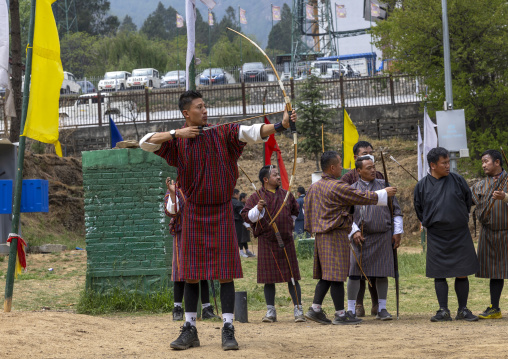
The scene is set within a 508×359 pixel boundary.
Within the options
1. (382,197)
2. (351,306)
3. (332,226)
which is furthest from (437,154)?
(351,306)

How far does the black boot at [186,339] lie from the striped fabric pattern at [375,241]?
2524 mm

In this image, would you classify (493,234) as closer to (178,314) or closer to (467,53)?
(178,314)

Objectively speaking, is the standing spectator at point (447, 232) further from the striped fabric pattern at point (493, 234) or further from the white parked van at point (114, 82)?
the white parked van at point (114, 82)

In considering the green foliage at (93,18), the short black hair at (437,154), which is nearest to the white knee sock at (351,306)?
the short black hair at (437,154)

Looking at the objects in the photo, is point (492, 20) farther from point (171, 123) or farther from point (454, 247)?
point (454, 247)

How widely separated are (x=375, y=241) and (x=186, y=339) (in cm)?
278

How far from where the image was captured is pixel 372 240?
7.47 meters

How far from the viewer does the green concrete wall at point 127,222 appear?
8648 millimetres

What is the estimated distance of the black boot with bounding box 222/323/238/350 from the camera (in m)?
5.29

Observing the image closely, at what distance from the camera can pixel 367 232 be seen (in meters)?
7.49

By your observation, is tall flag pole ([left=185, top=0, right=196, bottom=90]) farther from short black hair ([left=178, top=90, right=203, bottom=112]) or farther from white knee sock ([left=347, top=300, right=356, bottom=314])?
white knee sock ([left=347, top=300, right=356, bottom=314])

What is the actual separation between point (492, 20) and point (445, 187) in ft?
46.3

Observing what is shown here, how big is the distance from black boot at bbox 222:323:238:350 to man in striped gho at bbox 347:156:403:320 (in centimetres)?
229

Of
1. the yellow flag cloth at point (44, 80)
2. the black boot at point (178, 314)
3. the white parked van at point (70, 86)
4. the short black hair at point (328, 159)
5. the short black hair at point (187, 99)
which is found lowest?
the black boot at point (178, 314)
